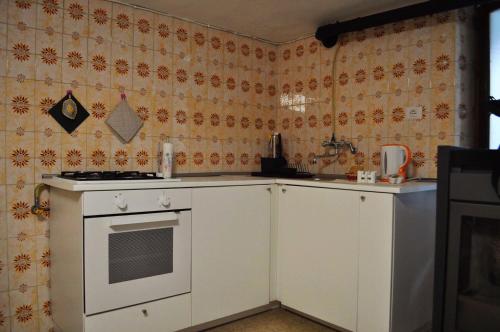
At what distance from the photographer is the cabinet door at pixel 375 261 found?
1.94m

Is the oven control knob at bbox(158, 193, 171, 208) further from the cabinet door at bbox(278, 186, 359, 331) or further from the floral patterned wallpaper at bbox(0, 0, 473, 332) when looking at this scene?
the cabinet door at bbox(278, 186, 359, 331)

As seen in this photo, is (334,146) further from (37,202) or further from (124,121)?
(37,202)

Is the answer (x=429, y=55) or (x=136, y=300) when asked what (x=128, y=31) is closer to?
(x=136, y=300)

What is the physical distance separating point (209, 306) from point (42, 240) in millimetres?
1039

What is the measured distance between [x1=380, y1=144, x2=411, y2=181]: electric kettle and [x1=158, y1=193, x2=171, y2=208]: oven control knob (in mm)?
1285

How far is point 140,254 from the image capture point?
1.97m

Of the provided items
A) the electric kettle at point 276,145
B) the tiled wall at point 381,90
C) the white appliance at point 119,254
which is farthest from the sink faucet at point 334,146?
the white appliance at point 119,254

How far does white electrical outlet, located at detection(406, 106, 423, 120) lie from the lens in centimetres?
243

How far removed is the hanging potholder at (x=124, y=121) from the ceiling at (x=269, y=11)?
68 centimetres

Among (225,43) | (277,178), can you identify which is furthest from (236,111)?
(277,178)

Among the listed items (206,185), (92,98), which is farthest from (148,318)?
(92,98)

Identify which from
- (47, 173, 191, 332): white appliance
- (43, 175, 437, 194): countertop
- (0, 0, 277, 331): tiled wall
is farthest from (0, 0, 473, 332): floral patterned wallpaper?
(43, 175, 437, 194): countertop

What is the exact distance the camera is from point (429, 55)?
7.87 ft

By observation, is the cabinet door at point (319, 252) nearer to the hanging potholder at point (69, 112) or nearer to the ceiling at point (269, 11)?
the ceiling at point (269, 11)
